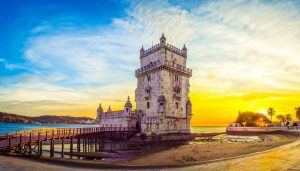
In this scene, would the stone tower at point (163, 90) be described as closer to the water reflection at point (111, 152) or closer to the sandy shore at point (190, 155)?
the water reflection at point (111, 152)

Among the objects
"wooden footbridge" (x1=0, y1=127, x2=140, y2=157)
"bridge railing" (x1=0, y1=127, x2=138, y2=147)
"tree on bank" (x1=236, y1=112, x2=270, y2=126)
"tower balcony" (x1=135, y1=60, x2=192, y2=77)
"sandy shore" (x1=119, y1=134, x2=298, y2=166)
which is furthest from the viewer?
"tree on bank" (x1=236, y1=112, x2=270, y2=126)

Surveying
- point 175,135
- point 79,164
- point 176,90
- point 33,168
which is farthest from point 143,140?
point 33,168

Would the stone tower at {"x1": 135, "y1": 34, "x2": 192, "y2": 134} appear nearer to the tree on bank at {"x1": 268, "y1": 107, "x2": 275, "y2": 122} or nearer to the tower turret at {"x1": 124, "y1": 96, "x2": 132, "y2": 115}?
the tower turret at {"x1": 124, "y1": 96, "x2": 132, "y2": 115}

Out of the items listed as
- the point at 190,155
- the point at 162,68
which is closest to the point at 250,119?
the point at 162,68

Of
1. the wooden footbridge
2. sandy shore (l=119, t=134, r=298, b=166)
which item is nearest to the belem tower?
the wooden footbridge

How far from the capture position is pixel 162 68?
5381cm

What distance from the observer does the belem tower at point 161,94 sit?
53531mm

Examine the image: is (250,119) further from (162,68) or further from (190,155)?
(190,155)

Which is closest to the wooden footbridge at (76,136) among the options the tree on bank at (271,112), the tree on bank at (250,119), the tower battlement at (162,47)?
the tower battlement at (162,47)

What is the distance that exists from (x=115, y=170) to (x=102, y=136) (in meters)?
29.4

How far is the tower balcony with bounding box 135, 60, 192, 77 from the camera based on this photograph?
54.1 meters

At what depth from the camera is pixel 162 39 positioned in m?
55.5

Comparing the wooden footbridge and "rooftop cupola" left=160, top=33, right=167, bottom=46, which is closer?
the wooden footbridge

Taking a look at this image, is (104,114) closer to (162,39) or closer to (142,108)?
(142,108)
